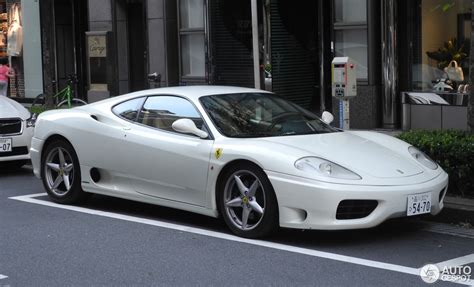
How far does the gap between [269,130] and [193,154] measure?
77 cm

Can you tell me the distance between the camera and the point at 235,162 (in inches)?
266

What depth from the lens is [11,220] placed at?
25.4 feet

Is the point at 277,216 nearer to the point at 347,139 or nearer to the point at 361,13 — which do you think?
the point at 347,139

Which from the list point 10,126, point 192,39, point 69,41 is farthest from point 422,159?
point 69,41

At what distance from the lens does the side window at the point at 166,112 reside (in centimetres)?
742

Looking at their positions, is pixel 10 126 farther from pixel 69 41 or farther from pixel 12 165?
pixel 69 41

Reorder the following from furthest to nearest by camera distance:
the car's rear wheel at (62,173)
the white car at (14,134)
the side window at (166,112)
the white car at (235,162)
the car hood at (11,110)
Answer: the car hood at (11,110)
the white car at (14,134)
the car's rear wheel at (62,173)
the side window at (166,112)
the white car at (235,162)

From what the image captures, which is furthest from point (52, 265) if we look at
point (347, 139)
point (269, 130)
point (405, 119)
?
point (405, 119)

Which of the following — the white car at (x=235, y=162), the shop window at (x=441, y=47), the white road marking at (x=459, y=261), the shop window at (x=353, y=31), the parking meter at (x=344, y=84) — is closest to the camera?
the white road marking at (x=459, y=261)

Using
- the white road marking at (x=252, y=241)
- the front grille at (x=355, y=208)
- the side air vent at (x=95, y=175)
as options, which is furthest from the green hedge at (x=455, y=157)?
the side air vent at (x=95, y=175)

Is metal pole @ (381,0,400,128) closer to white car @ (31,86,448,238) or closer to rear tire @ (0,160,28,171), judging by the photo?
white car @ (31,86,448,238)

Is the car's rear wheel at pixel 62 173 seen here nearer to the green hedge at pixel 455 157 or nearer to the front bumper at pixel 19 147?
the front bumper at pixel 19 147

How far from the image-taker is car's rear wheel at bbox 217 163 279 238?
6512 millimetres

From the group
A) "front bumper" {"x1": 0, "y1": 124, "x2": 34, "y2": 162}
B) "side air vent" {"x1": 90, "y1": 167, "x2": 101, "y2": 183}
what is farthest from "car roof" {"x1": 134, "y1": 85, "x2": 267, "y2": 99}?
"front bumper" {"x1": 0, "y1": 124, "x2": 34, "y2": 162}
